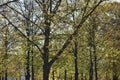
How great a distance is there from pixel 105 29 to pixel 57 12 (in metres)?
23.5

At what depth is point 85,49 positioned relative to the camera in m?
39.9

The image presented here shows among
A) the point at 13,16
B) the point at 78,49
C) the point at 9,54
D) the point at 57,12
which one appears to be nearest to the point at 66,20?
the point at 57,12

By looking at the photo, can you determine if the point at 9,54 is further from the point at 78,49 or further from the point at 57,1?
the point at 57,1

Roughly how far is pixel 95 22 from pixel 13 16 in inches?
692

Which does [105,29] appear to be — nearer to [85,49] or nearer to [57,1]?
[85,49]

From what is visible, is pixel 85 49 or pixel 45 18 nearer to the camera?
pixel 45 18

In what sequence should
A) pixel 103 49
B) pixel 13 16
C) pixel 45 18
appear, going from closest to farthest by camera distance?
pixel 45 18, pixel 13 16, pixel 103 49

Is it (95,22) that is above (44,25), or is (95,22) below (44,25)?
above

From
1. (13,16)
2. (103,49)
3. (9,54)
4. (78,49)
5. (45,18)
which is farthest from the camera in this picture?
(9,54)

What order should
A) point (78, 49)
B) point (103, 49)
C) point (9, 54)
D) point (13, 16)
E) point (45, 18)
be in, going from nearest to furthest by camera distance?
1. point (45, 18)
2. point (13, 16)
3. point (78, 49)
4. point (103, 49)
5. point (9, 54)

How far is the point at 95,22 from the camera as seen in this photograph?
126 feet

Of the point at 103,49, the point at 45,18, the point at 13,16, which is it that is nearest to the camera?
the point at 45,18

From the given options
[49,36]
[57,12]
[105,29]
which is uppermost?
[105,29]

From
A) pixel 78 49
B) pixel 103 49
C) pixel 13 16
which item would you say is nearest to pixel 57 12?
pixel 13 16
